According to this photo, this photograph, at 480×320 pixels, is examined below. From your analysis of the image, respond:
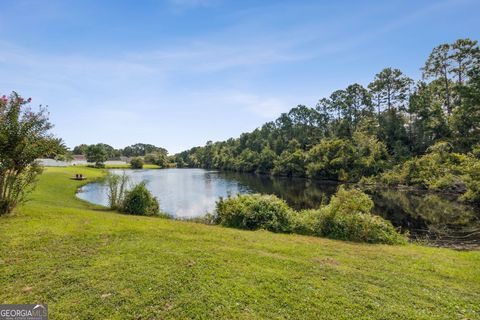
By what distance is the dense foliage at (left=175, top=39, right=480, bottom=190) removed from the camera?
1567 inches

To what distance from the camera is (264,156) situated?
81375 millimetres

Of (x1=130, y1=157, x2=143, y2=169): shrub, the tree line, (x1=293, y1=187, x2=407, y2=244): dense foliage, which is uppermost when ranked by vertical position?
the tree line

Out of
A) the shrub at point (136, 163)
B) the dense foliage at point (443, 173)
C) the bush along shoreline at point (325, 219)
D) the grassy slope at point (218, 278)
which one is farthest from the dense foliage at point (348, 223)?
the shrub at point (136, 163)

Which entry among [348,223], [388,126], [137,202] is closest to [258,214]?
[348,223]

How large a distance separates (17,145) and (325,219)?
14181 mm

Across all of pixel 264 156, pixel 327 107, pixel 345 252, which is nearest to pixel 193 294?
pixel 345 252

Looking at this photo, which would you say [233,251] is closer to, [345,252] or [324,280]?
[324,280]

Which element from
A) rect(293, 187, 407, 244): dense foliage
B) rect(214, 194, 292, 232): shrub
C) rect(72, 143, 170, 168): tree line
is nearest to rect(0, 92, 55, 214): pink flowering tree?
rect(214, 194, 292, 232): shrub

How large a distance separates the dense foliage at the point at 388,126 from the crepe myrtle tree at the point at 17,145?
4924 cm

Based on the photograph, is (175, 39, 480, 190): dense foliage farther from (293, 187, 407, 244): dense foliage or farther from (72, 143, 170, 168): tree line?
(72, 143, 170, 168): tree line

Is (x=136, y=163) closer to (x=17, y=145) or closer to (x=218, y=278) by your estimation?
(x=17, y=145)

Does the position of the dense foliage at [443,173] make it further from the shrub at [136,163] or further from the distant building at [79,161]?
the distant building at [79,161]

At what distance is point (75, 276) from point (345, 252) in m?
8.13

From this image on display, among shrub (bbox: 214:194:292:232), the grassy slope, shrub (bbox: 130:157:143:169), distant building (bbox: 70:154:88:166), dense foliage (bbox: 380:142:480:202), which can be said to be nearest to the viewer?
the grassy slope
